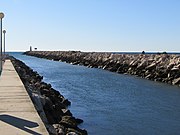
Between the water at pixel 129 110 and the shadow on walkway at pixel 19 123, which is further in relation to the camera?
the water at pixel 129 110

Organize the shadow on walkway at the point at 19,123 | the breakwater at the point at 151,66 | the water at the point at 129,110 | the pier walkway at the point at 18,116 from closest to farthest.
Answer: the pier walkway at the point at 18,116 < the shadow on walkway at the point at 19,123 < the water at the point at 129,110 < the breakwater at the point at 151,66

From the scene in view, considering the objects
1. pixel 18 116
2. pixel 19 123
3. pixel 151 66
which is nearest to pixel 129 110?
pixel 18 116

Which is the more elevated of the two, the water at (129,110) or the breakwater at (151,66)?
the breakwater at (151,66)

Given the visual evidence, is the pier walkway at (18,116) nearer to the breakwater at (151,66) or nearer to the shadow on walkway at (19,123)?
the shadow on walkway at (19,123)

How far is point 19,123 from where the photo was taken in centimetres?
620

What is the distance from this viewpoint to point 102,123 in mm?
10484

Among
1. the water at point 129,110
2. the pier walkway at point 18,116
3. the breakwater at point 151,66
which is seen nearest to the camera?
the pier walkway at point 18,116

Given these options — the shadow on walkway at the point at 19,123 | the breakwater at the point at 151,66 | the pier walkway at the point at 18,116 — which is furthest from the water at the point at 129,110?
the breakwater at the point at 151,66

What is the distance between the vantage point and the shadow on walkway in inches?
230

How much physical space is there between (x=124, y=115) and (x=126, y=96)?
4711mm

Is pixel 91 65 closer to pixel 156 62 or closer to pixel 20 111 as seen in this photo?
pixel 156 62

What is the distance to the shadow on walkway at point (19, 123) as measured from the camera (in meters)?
5.85

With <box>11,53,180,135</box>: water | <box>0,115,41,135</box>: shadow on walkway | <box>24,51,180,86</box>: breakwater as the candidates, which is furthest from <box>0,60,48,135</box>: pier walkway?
<box>24,51,180,86</box>: breakwater

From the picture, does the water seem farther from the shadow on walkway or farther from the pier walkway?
the shadow on walkway
